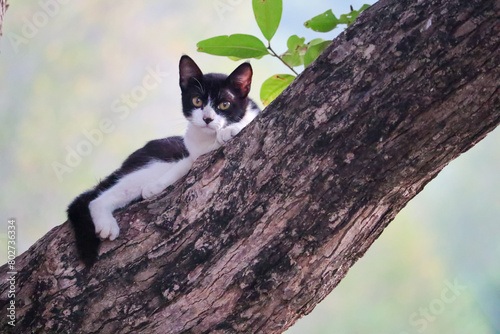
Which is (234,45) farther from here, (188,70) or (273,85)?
(188,70)

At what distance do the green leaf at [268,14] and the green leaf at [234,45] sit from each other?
1.5 inches

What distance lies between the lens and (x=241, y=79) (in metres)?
1.70

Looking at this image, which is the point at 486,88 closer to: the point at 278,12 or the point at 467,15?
the point at 467,15

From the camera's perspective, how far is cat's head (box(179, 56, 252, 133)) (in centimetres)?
165

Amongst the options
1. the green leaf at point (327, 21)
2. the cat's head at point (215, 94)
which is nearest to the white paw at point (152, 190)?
the cat's head at point (215, 94)

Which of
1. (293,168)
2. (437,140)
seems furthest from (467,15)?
(293,168)

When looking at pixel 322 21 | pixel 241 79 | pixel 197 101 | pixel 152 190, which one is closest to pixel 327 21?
pixel 322 21

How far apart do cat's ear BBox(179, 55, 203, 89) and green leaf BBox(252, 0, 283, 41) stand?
1.39ft

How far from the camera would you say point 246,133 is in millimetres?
1202

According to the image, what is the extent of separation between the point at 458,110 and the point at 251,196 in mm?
485

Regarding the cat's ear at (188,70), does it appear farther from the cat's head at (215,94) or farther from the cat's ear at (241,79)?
the cat's ear at (241,79)

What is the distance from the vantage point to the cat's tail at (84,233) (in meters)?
1.22

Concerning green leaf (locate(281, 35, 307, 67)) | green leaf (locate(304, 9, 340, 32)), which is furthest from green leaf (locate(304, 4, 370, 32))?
green leaf (locate(281, 35, 307, 67))

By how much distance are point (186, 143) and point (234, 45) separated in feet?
1.41
